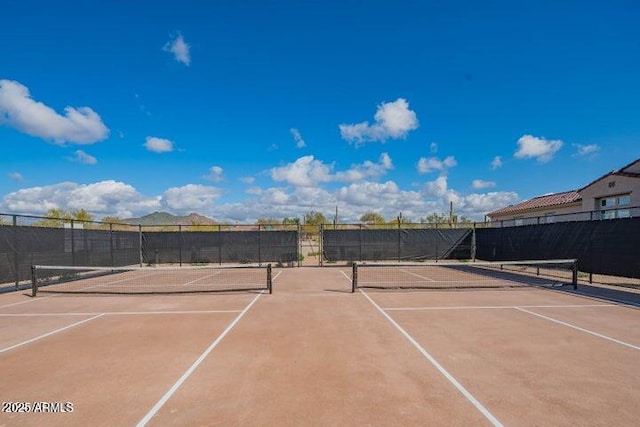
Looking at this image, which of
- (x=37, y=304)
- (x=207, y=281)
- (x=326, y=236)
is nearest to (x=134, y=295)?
(x=37, y=304)

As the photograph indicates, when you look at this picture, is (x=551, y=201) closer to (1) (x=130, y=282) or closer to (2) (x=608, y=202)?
(2) (x=608, y=202)

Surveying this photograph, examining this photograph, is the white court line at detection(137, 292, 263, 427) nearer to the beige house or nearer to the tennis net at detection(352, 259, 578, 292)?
the tennis net at detection(352, 259, 578, 292)

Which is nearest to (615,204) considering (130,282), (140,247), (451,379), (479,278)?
(479,278)

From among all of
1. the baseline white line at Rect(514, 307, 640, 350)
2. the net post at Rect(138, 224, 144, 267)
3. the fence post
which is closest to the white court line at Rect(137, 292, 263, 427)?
the baseline white line at Rect(514, 307, 640, 350)

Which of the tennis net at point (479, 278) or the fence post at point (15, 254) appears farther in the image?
the fence post at point (15, 254)

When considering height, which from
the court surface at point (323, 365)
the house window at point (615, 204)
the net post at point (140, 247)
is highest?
the house window at point (615, 204)

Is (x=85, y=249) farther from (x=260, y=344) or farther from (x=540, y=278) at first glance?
(x=540, y=278)

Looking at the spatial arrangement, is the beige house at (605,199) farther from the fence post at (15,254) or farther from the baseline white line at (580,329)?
the fence post at (15,254)

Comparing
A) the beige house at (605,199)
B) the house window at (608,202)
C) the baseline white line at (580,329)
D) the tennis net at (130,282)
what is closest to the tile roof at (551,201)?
the beige house at (605,199)

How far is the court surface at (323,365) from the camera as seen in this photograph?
4.29 meters

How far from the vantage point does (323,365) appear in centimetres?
576

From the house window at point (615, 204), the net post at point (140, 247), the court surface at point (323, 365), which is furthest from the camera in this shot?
the net post at point (140, 247)

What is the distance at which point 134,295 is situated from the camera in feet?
41.1

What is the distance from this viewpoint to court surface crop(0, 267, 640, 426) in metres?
4.29
